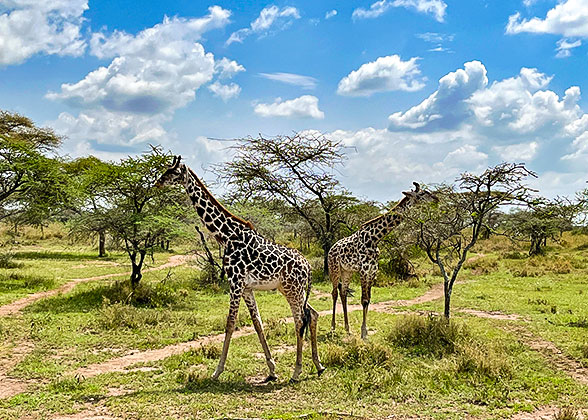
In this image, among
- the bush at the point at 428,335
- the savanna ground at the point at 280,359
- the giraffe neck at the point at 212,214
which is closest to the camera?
the savanna ground at the point at 280,359

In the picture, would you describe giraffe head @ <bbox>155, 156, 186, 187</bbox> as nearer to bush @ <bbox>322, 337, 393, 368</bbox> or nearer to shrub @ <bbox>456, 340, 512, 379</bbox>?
bush @ <bbox>322, 337, 393, 368</bbox>

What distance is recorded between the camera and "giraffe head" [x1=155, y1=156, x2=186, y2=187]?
28.0ft

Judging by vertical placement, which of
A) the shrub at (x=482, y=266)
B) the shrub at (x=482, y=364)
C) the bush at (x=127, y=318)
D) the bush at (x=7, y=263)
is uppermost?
the bush at (x=7, y=263)

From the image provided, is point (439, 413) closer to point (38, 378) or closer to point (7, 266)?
point (38, 378)

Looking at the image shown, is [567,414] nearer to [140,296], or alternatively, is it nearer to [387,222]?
[387,222]

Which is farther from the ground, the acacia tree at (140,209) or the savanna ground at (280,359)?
the acacia tree at (140,209)

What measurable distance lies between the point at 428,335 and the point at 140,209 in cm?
1068

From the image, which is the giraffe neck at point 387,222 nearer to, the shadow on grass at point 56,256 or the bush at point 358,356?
the bush at point 358,356

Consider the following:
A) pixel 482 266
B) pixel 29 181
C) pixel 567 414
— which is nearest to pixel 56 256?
pixel 29 181

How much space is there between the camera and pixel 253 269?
26.7ft

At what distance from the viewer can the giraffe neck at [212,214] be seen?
27.9 ft

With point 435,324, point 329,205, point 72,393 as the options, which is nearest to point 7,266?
point 329,205

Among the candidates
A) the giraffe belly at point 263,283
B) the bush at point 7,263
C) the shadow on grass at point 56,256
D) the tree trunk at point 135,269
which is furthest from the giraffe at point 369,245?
the shadow on grass at point 56,256

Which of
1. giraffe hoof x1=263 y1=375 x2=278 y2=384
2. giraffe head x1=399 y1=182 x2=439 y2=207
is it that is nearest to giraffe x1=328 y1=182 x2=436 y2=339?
giraffe head x1=399 y1=182 x2=439 y2=207
